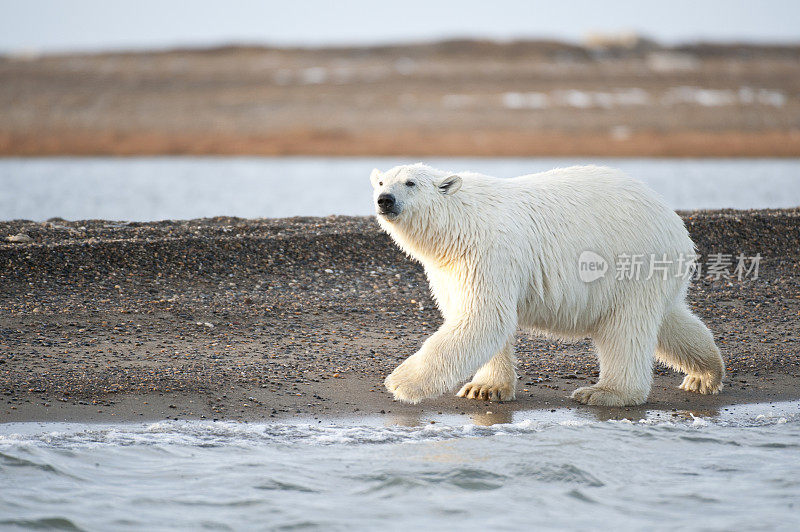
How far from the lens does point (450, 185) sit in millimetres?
6578

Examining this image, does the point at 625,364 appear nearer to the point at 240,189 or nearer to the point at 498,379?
the point at 498,379

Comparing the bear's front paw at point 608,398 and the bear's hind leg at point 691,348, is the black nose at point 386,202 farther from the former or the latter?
the bear's hind leg at point 691,348

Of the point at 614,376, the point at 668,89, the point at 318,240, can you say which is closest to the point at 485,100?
the point at 668,89

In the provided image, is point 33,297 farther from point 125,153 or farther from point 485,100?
point 485,100

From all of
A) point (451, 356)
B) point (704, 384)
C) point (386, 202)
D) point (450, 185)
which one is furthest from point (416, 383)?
point (704, 384)

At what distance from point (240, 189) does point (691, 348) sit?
19.1 metres

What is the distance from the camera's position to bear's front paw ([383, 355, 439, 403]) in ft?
20.3

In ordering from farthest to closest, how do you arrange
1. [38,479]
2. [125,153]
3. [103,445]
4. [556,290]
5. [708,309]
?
[125,153]
[708,309]
[556,290]
[103,445]
[38,479]

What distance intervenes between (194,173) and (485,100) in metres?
28.7

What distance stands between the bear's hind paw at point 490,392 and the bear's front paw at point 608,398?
1.76 ft

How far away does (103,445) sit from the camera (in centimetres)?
578

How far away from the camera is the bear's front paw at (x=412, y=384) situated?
6176 mm

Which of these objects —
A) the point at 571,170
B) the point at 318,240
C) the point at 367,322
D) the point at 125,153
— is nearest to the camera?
the point at 571,170

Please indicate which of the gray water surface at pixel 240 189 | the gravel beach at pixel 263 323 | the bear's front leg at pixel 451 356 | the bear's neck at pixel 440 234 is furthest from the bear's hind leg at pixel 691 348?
the gray water surface at pixel 240 189
